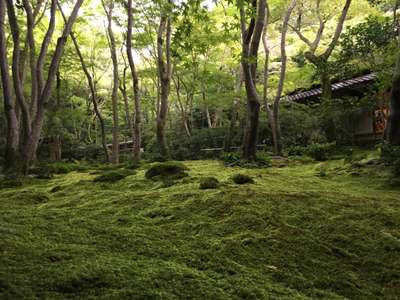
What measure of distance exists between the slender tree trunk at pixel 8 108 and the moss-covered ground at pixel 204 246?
4.87 meters

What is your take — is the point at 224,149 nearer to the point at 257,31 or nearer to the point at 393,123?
the point at 257,31

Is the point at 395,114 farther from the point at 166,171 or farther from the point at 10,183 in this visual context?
the point at 10,183

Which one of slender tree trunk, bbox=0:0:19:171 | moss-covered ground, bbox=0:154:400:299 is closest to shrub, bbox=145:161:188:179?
moss-covered ground, bbox=0:154:400:299

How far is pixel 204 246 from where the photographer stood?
2.82 meters

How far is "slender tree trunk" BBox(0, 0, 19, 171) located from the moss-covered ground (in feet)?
16.0

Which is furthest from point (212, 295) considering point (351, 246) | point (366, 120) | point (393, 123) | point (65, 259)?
point (366, 120)

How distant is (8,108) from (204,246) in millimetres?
7901

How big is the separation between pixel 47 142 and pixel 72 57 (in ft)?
22.8

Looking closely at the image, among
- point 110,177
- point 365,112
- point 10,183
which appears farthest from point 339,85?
point 10,183

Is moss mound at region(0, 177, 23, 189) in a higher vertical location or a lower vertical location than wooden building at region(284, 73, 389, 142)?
lower

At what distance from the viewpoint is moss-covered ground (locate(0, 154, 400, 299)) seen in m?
2.07

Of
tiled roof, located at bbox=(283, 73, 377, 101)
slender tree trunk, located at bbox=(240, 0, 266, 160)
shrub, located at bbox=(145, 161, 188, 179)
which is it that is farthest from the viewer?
tiled roof, located at bbox=(283, 73, 377, 101)

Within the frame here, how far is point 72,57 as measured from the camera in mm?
19266

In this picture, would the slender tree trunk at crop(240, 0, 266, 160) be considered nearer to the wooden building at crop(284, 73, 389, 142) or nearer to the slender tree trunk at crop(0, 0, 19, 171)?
the wooden building at crop(284, 73, 389, 142)
